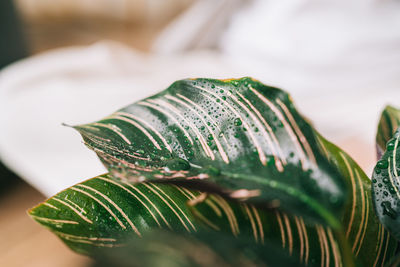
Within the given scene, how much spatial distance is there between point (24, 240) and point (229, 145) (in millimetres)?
1359

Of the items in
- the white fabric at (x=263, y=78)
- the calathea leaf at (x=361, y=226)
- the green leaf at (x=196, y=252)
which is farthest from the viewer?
the white fabric at (x=263, y=78)

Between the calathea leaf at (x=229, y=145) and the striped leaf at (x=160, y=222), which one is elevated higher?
the calathea leaf at (x=229, y=145)

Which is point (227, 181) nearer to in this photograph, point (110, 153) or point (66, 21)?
point (110, 153)

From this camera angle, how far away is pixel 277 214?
221 mm

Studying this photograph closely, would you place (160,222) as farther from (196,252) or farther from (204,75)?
(204,75)

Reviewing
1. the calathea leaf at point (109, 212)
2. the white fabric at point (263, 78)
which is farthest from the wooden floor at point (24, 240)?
the calathea leaf at point (109, 212)

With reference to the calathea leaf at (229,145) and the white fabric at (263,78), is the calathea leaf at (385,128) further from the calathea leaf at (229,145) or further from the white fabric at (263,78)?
the white fabric at (263,78)

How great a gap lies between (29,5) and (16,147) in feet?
11.1

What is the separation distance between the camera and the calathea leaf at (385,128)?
293mm

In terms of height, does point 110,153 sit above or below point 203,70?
below

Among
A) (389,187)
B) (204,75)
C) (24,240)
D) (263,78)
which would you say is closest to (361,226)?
(389,187)

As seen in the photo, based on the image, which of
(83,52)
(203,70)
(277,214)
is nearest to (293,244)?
(277,214)

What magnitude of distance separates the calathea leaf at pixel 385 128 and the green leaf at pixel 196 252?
0.18m

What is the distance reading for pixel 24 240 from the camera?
4.39ft
